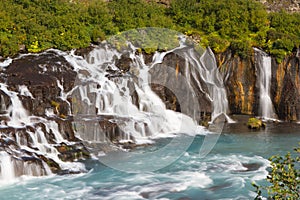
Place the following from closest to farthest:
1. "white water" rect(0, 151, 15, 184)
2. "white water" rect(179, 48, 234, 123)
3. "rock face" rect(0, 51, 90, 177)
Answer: "white water" rect(0, 151, 15, 184), "rock face" rect(0, 51, 90, 177), "white water" rect(179, 48, 234, 123)

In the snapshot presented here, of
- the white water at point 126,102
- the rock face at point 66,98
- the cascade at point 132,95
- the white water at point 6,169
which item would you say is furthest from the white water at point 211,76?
the white water at point 6,169

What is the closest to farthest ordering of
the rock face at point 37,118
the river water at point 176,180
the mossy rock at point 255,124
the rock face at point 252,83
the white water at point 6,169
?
the river water at point 176,180, the white water at point 6,169, the rock face at point 37,118, the mossy rock at point 255,124, the rock face at point 252,83

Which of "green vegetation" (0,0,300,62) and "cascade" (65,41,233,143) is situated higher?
"green vegetation" (0,0,300,62)

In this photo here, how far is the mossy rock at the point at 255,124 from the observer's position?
22.7m

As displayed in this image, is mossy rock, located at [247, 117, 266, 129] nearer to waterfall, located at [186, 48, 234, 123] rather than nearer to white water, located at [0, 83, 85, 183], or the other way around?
waterfall, located at [186, 48, 234, 123]

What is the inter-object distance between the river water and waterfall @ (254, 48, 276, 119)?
16.8 ft

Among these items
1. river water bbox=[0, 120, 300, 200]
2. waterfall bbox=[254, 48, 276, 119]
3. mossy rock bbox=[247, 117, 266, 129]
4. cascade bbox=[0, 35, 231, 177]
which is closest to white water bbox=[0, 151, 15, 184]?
cascade bbox=[0, 35, 231, 177]

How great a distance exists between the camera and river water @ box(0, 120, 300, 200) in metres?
14.6

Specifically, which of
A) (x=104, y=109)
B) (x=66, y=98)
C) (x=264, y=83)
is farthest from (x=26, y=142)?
(x=264, y=83)

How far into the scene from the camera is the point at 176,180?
1584cm

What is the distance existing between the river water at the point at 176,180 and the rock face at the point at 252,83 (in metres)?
5.37

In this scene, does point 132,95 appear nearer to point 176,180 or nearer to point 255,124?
point 255,124

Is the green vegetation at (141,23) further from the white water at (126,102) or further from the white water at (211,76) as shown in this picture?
Result: the white water at (126,102)

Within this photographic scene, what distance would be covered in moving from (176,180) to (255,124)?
27.2 ft
